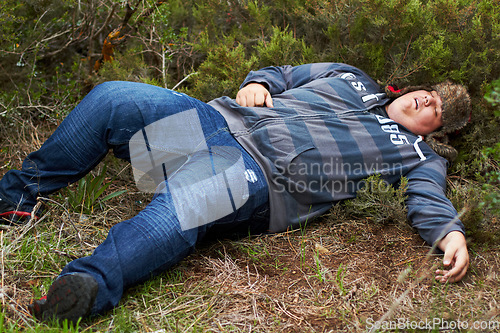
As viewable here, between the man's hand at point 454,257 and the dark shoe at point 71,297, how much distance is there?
1.49 metres

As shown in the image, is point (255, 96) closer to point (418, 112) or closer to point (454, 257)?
point (418, 112)

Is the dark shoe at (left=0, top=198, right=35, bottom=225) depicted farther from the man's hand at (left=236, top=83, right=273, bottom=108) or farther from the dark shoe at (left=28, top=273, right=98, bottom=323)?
the man's hand at (left=236, top=83, right=273, bottom=108)

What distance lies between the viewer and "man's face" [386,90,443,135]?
104 inches

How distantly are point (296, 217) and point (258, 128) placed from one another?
526mm

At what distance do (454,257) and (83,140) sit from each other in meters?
1.85

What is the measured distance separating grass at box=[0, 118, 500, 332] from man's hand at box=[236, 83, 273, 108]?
746 millimetres

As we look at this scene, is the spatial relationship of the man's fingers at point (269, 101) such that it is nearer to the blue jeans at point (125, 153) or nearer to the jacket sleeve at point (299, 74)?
the jacket sleeve at point (299, 74)

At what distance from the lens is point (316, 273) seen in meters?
2.01

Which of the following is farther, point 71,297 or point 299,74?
point 299,74

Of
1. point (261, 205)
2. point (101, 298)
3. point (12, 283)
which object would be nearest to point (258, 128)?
point (261, 205)

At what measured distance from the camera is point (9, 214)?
2064 millimetres

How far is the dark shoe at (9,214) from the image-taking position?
2.05 metres

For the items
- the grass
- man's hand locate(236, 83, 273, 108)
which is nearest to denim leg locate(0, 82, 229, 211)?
the grass

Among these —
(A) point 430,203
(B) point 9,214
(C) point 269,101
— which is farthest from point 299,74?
(B) point 9,214
